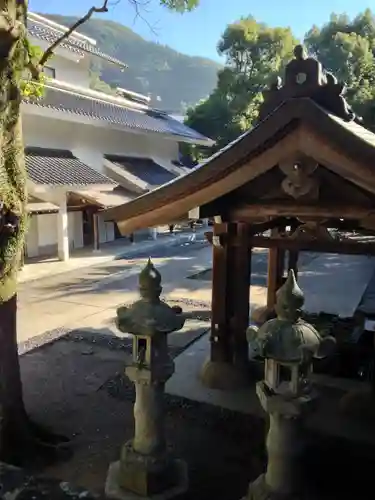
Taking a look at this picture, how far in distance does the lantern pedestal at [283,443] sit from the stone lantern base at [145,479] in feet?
3.08

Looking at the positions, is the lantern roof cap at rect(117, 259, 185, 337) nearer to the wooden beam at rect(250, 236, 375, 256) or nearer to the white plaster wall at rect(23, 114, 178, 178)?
the wooden beam at rect(250, 236, 375, 256)

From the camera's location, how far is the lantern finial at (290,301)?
3.59 m

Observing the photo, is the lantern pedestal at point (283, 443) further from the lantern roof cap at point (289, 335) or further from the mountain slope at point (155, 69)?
the mountain slope at point (155, 69)

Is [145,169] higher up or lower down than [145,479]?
higher up

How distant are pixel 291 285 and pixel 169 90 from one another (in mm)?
111305

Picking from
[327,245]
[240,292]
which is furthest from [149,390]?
Answer: [327,245]

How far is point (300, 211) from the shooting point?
4211 millimetres

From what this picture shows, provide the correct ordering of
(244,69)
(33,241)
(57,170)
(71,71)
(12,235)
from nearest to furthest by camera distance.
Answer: (12,235), (57,170), (33,241), (71,71), (244,69)

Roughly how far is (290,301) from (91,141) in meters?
18.9

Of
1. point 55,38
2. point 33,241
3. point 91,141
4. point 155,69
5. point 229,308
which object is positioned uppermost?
point 155,69

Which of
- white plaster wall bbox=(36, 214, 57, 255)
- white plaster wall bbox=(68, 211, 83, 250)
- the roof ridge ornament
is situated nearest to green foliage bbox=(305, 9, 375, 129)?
white plaster wall bbox=(68, 211, 83, 250)

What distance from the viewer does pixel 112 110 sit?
22281mm

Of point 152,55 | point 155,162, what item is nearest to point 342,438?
point 155,162

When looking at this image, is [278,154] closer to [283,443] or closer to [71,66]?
[283,443]
